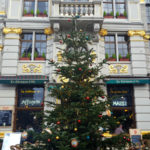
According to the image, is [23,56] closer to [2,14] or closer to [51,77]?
[51,77]

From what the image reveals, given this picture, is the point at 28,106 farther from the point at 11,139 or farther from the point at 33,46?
the point at 33,46

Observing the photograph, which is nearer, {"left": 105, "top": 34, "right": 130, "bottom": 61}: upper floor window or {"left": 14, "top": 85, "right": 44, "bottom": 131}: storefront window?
{"left": 14, "top": 85, "right": 44, "bottom": 131}: storefront window

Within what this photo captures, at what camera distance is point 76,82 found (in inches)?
333

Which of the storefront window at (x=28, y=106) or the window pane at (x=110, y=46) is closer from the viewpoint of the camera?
the storefront window at (x=28, y=106)

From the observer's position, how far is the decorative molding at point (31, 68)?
14.7 metres

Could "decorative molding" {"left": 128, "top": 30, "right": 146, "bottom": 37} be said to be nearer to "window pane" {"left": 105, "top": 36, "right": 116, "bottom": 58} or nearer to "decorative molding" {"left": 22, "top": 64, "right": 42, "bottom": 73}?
"window pane" {"left": 105, "top": 36, "right": 116, "bottom": 58}

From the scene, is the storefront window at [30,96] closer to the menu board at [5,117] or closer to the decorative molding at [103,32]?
the menu board at [5,117]

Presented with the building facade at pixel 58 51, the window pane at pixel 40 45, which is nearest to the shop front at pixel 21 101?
the building facade at pixel 58 51

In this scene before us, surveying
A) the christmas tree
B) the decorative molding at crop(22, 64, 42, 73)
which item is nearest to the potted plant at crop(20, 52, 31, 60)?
the decorative molding at crop(22, 64, 42, 73)

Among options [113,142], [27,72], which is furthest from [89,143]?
[27,72]

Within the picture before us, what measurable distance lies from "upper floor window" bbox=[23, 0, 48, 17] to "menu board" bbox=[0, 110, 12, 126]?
24.1 ft

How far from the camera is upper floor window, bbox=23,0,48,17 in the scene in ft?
52.3

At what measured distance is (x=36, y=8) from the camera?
16188 millimetres

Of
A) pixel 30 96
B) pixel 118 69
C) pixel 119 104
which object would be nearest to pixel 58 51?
pixel 30 96
